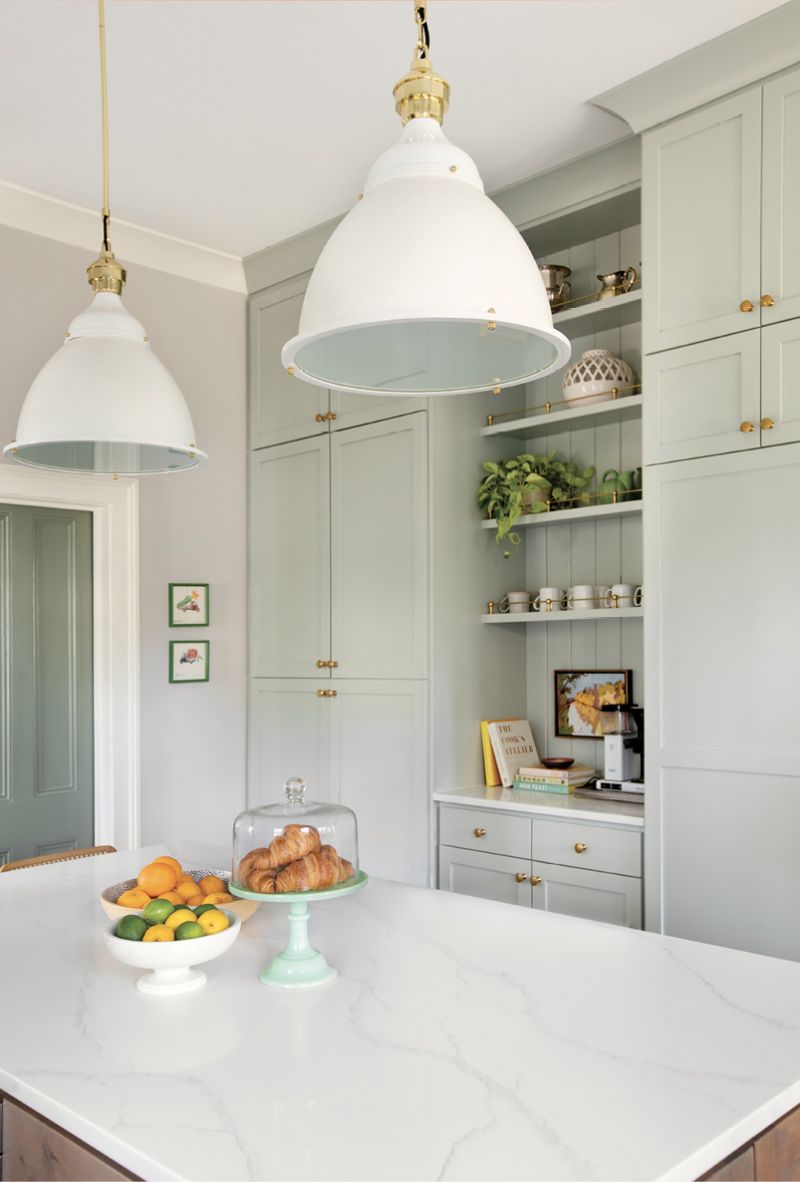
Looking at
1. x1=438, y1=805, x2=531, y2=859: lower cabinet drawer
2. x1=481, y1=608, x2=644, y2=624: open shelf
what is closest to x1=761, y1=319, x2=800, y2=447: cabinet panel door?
x1=481, y1=608, x2=644, y2=624: open shelf

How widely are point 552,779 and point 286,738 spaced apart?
1.12 m

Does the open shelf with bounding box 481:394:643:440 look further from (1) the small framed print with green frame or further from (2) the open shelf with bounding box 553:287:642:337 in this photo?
(1) the small framed print with green frame

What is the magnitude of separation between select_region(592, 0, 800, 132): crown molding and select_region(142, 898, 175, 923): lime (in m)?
2.43

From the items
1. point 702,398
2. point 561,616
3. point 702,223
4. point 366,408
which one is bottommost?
point 561,616

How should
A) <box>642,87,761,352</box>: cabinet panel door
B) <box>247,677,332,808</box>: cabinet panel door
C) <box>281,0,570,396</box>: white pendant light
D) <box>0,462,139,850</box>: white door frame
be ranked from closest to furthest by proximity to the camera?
<box>281,0,570,396</box>: white pendant light, <box>642,87,761,352</box>: cabinet panel door, <box>0,462,139,850</box>: white door frame, <box>247,677,332,808</box>: cabinet panel door

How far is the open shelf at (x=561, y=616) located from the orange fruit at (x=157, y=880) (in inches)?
67.4

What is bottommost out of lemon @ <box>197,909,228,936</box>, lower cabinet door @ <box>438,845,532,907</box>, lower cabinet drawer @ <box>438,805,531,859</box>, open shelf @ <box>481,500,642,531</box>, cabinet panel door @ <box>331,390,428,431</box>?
lower cabinet door @ <box>438,845,532,907</box>

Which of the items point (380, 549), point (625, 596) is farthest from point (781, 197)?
point (380, 549)

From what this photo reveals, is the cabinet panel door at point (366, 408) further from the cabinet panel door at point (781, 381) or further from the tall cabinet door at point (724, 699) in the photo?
the cabinet panel door at point (781, 381)

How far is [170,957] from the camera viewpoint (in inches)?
58.8

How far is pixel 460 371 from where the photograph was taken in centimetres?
155

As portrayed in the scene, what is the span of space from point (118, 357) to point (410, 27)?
1.30m

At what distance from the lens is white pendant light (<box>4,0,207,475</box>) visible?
5.85ft

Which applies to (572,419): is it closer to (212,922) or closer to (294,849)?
(294,849)
